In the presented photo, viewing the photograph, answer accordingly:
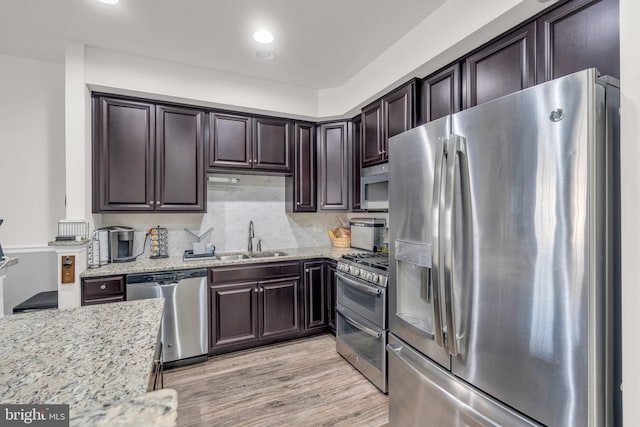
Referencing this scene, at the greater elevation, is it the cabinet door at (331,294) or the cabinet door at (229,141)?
the cabinet door at (229,141)

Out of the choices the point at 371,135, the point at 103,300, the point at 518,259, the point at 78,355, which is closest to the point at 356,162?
the point at 371,135

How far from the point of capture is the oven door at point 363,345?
90.7 inches

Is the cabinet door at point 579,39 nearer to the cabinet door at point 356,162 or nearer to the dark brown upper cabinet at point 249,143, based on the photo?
the cabinet door at point 356,162

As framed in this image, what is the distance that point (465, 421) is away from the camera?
1.30 meters

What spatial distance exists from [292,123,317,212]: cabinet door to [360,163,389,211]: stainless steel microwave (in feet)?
2.19

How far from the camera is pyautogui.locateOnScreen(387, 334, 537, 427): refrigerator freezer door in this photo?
122cm

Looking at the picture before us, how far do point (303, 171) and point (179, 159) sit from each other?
1306 millimetres

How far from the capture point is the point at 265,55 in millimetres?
2662

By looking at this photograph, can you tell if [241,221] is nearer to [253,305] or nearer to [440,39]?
[253,305]

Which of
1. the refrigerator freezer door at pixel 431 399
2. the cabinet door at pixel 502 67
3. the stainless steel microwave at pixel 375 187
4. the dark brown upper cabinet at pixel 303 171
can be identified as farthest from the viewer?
the dark brown upper cabinet at pixel 303 171

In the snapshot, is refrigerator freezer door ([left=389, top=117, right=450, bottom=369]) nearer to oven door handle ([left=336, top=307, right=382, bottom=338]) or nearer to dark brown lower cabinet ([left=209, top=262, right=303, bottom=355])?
oven door handle ([left=336, top=307, right=382, bottom=338])

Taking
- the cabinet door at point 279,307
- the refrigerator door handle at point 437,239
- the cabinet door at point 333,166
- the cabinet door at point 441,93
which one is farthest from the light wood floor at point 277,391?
the cabinet door at point 441,93

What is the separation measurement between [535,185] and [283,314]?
2.61 m

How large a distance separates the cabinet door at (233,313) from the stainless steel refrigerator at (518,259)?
5.84 feet
